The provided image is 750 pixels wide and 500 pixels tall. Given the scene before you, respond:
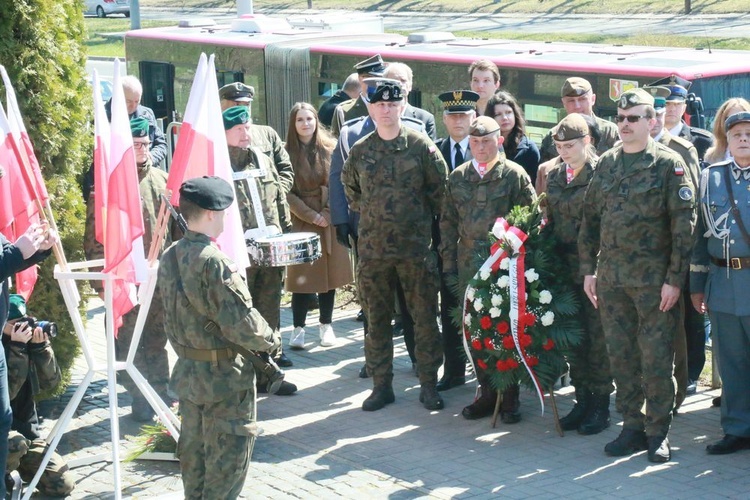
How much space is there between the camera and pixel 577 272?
7.73 m

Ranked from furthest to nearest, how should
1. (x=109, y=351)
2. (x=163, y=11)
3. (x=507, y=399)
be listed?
1. (x=163, y=11)
2. (x=507, y=399)
3. (x=109, y=351)

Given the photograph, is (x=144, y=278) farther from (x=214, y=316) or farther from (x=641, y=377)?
(x=641, y=377)

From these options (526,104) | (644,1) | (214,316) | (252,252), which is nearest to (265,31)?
(526,104)

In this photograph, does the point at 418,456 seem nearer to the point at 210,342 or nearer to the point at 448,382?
the point at 448,382

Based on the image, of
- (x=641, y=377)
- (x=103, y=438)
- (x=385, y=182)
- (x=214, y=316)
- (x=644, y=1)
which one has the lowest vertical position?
(x=103, y=438)

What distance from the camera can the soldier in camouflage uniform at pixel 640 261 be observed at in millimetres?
6891

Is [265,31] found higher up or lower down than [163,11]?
lower down

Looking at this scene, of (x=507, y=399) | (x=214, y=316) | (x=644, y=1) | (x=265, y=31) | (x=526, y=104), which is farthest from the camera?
(x=644, y=1)

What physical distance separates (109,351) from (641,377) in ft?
10.5

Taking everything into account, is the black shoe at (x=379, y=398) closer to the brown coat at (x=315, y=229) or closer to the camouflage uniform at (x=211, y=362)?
the brown coat at (x=315, y=229)

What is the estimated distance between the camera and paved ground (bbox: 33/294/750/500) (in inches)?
270

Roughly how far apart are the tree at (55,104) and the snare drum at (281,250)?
1356 mm

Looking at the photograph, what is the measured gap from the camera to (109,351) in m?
6.93

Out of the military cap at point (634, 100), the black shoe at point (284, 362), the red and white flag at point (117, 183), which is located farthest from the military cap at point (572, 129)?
the black shoe at point (284, 362)
